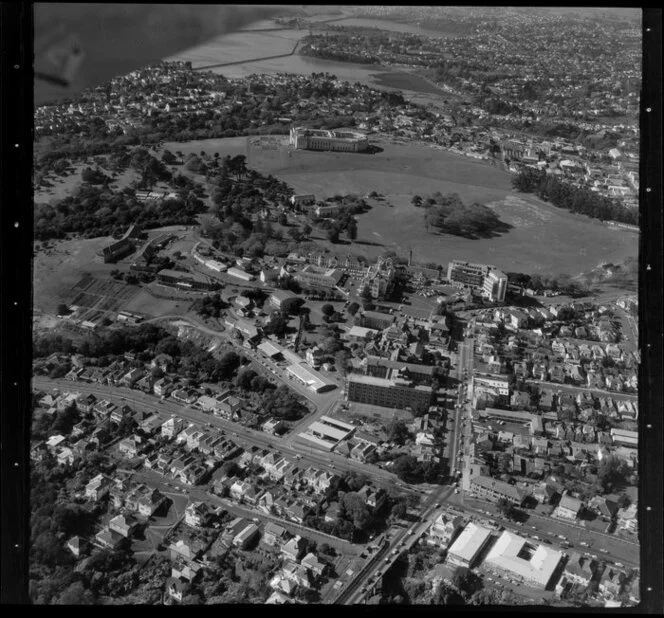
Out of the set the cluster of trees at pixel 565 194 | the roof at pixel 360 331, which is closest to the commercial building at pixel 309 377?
the roof at pixel 360 331

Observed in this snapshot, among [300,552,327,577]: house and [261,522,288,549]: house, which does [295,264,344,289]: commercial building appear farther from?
[300,552,327,577]: house

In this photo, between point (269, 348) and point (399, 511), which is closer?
point (399, 511)

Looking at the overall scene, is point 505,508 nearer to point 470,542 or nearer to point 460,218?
point 470,542

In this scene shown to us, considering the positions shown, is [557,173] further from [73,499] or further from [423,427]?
[73,499]

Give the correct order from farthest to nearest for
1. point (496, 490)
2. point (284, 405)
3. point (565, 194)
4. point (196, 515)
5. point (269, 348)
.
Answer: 1. point (565, 194)
2. point (269, 348)
3. point (284, 405)
4. point (496, 490)
5. point (196, 515)

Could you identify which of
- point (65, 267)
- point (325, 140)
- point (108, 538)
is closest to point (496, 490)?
point (108, 538)

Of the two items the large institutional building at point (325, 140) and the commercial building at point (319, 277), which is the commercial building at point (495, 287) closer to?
the commercial building at point (319, 277)

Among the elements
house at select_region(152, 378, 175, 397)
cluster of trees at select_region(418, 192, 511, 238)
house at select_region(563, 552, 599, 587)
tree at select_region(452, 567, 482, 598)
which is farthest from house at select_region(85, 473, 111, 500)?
cluster of trees at select_region(418, 192, 511, 238)

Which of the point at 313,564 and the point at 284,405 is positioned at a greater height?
the point at 284,405

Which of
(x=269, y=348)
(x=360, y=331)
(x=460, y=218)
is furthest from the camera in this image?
(x=460, y=218)
